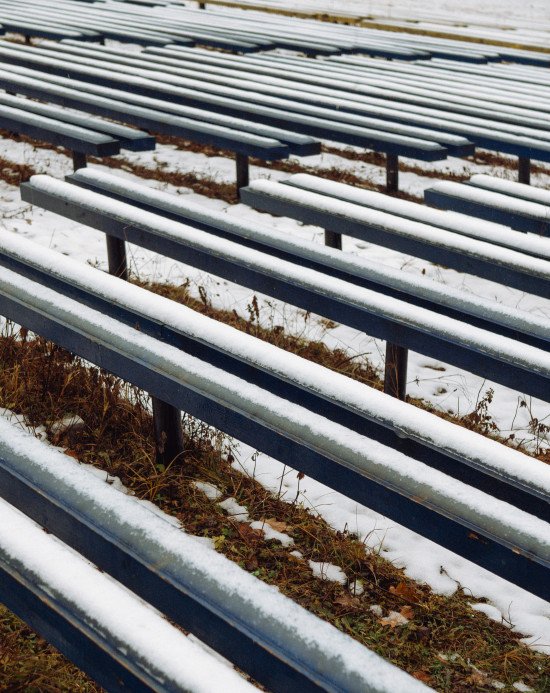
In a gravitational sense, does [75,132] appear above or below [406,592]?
above

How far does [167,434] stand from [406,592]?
3.41ft

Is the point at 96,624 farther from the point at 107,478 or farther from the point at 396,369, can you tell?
the point at 396,369

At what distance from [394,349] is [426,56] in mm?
8340

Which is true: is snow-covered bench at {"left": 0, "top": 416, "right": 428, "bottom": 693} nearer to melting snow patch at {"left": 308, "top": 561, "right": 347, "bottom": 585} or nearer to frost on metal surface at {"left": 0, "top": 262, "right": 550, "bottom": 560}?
frost on metal surface at {"left": 0, "top": 262, "right": 550, "bottom": 560}

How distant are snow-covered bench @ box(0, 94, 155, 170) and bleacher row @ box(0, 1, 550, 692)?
0.02m

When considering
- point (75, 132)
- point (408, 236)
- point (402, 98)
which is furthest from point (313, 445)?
point (402, 98)

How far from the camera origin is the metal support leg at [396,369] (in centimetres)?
365

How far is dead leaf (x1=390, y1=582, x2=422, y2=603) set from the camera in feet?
9.06

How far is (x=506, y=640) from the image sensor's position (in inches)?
103

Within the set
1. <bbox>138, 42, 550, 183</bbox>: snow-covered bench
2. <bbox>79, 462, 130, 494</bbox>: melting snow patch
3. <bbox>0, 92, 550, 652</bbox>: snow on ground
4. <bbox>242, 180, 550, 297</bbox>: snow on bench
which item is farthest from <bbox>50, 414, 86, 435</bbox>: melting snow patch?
<bbox>138, 42, 550, 183</bbox>: snow-covered bench

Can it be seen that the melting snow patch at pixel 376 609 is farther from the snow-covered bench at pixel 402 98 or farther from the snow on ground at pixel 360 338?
the snow-covered bench at pixel 402 98

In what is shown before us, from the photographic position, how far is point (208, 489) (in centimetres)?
320

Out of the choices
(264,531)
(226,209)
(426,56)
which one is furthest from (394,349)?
(426,56)

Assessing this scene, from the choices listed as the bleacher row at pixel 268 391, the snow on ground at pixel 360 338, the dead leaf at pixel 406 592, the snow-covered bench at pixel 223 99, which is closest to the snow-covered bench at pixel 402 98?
the snow-covered bench at pixel 223 99
